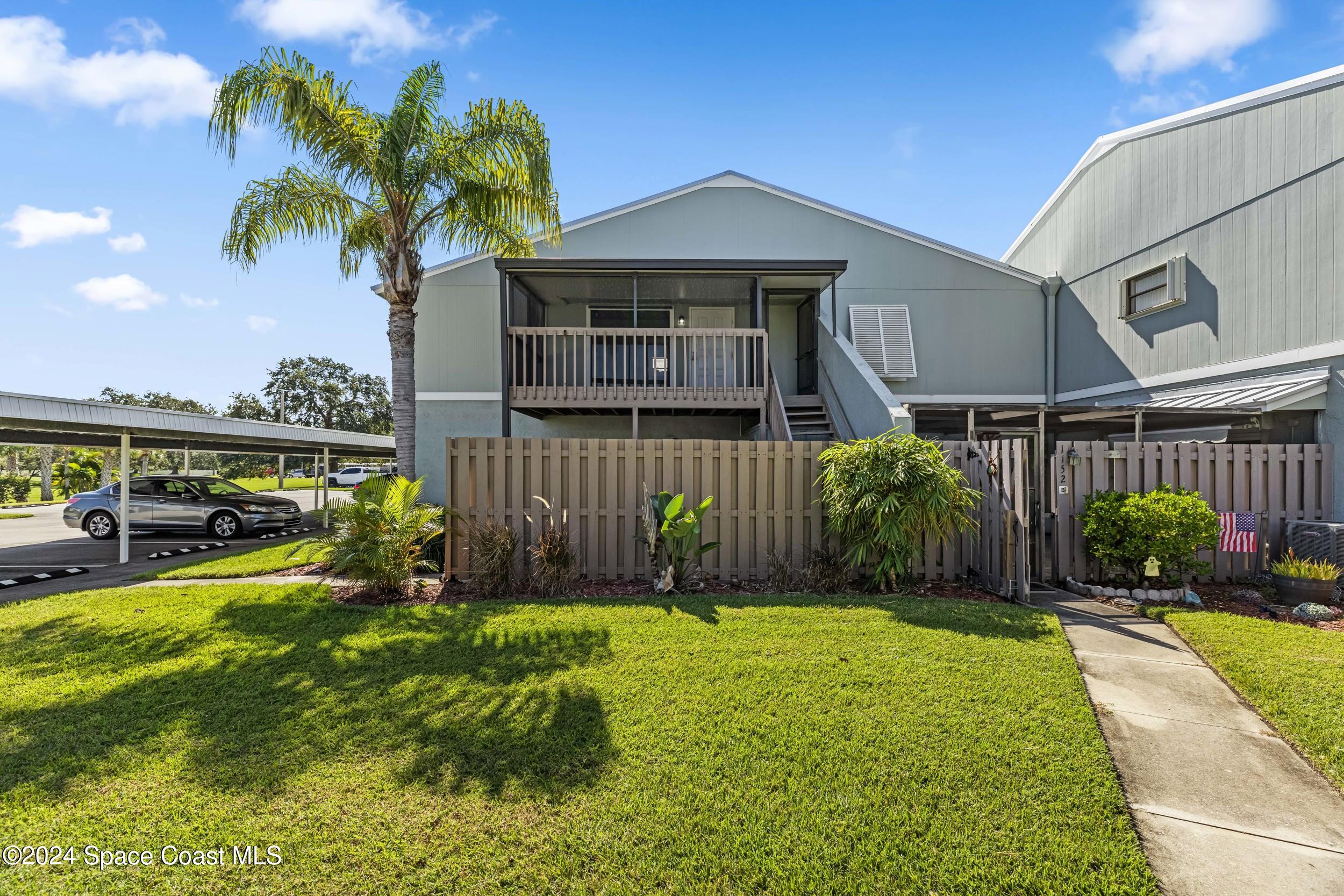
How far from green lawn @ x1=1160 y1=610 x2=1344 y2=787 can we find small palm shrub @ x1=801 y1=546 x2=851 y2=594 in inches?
113

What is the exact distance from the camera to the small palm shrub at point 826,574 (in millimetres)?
6344

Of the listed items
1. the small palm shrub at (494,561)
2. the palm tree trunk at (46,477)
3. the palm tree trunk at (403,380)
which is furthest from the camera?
the palm tree trunk at (46,477)

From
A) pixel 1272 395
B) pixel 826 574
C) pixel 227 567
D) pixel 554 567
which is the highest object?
pixel 1272 395

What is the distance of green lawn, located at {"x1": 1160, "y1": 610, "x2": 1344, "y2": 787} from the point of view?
323 cm

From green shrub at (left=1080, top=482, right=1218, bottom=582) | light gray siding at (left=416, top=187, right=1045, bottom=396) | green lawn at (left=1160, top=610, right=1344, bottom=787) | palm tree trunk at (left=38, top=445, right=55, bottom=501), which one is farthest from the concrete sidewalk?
palm tree trunk at (left=38, top=445, right=55, bottom=501)

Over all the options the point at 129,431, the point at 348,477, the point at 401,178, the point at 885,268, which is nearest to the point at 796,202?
the point at 885,268

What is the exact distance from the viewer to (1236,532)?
21.6 feet

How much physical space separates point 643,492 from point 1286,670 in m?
5.65

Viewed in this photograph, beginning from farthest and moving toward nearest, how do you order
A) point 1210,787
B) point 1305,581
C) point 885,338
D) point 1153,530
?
point 885,338 < point 1153,530 < point 1305,581 < point 1210,787

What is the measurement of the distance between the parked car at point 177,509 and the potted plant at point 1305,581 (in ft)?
55.3

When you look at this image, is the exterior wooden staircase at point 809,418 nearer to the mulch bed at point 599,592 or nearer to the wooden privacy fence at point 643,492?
the wooden privacy fence at point 643,492

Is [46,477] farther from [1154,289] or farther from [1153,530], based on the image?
[1154,289]

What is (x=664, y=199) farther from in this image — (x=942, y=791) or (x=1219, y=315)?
(x=942, y=791)

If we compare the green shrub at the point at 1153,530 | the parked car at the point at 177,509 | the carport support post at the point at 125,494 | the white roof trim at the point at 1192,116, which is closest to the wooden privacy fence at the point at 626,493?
the green shrub at the point at 1153,530
